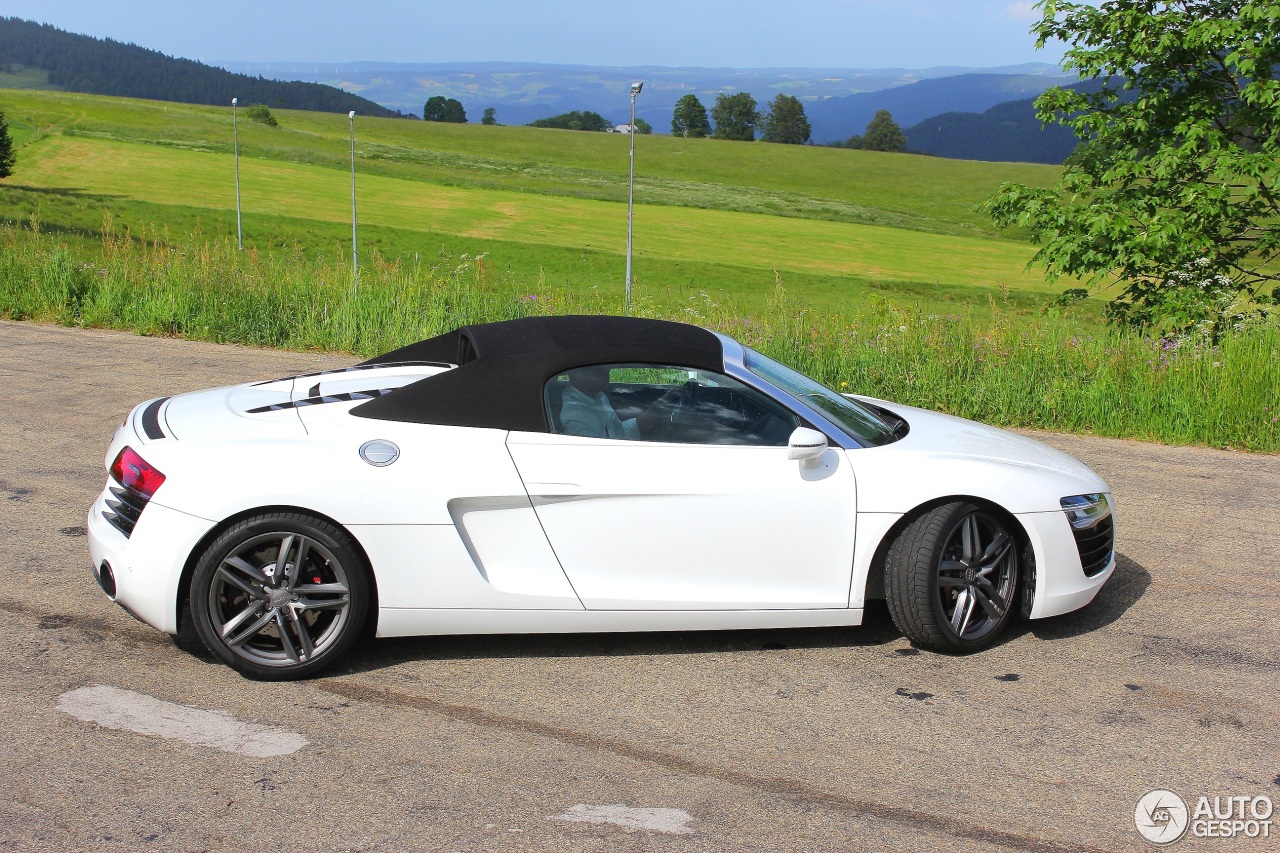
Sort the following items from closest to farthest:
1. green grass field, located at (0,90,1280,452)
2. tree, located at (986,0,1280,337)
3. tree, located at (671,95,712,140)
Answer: green grass field, located at (0,90,1280,452) → tree, located at (986,0,1280,337) → tree, located at (671,95,712,140)

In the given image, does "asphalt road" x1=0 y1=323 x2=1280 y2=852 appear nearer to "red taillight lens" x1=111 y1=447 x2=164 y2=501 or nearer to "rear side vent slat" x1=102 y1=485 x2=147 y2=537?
"rear side vent slat" x1=102 y1=485 x2=147 y2=537

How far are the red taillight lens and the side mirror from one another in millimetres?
2373

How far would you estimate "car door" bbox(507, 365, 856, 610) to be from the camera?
454cm

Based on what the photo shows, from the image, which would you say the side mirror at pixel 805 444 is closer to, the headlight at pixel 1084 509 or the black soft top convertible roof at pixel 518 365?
the black soft top convertible roof at pixel 518 365

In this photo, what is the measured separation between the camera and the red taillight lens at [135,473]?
439cm

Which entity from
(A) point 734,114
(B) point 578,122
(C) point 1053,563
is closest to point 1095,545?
(C) point 1053,563

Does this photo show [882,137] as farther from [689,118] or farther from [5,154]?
[5,154]

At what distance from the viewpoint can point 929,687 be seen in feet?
15.0

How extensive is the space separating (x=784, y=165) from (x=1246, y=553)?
10031cm

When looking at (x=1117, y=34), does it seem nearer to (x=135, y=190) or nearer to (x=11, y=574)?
(x=11, y=574)

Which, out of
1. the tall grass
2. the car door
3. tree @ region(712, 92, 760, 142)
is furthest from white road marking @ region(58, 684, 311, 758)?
tree @ region(712, 92, 760, 142)

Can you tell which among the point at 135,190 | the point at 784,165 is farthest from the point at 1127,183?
the point at 784,165

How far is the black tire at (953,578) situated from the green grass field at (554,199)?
19965 millimetres

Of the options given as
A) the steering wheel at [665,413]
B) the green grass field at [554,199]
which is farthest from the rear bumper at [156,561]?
the green grass field at [554,199]
